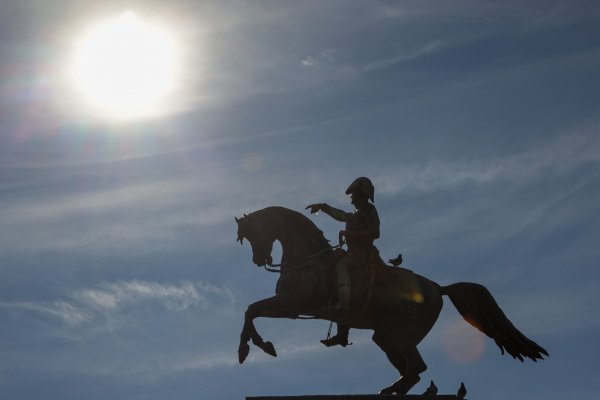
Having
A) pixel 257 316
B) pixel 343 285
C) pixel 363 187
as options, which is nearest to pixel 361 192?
pixel 363 187

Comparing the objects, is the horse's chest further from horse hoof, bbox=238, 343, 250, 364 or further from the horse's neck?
horse hoof, bbox=238, 343, 250, 364

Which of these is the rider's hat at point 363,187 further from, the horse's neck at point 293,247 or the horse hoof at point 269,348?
the horse hoof at point 269,348

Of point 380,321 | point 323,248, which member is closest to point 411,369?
point 380,321

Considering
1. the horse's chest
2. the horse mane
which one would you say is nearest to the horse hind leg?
the horse's chest

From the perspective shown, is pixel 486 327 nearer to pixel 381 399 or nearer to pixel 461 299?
pixel 461 299

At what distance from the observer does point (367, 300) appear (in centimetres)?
2833

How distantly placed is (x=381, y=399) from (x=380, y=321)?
222 centimetres

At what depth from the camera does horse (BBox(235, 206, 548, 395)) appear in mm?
28109

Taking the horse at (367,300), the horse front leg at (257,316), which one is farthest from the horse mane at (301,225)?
the horse front leg at (257,316)

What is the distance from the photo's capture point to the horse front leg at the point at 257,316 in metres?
27.7

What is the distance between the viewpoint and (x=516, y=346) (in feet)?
93.7

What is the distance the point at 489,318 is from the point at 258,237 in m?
5.21

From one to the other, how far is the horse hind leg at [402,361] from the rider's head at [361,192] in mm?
2828

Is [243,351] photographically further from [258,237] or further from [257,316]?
[258,237]
